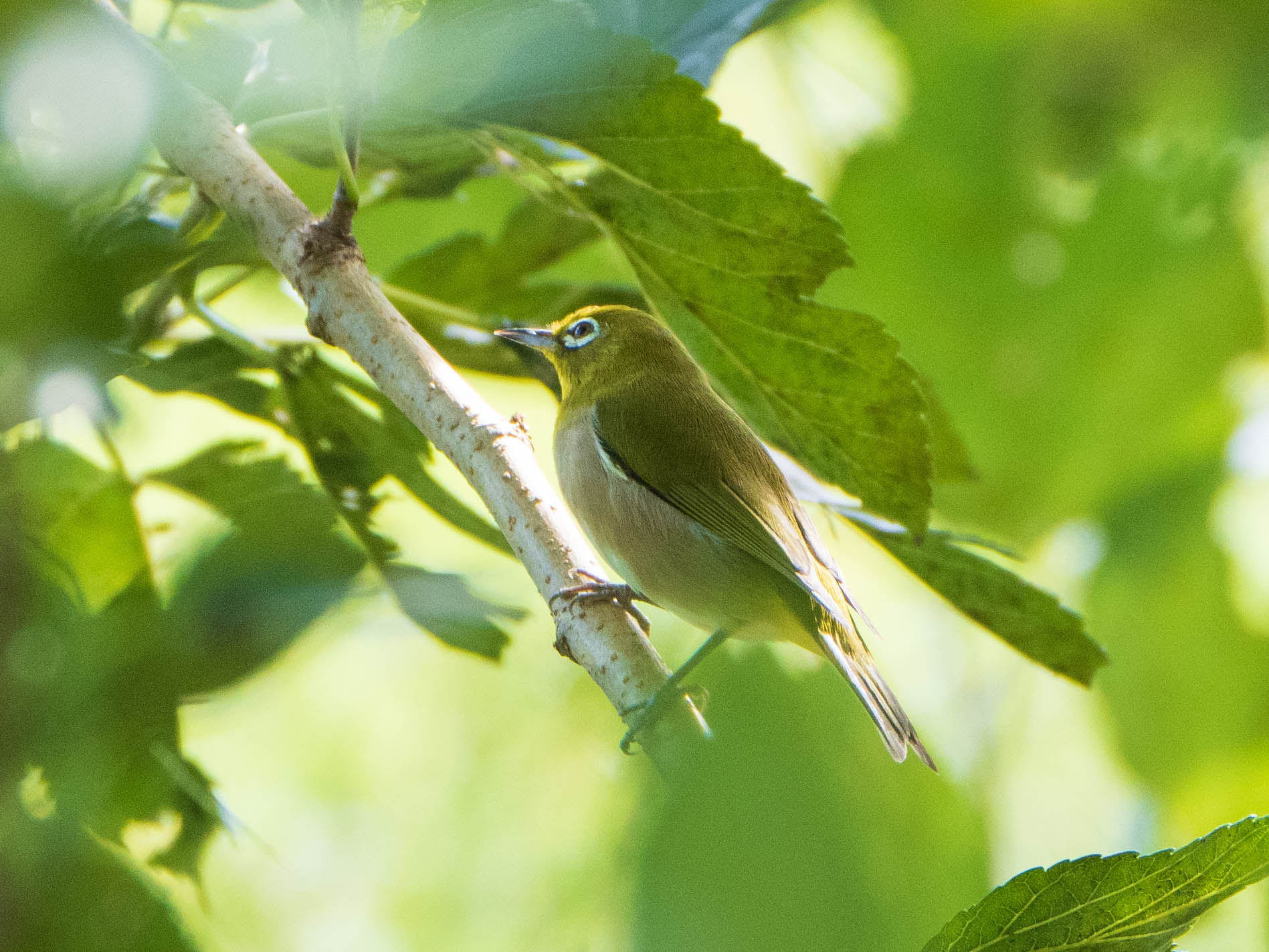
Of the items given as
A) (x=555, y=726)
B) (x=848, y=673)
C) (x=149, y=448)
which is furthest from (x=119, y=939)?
(x=555, y=726)

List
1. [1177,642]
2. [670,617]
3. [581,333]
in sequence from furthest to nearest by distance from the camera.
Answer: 1. [1177,642]
2. [670,617]
3. [581,333]

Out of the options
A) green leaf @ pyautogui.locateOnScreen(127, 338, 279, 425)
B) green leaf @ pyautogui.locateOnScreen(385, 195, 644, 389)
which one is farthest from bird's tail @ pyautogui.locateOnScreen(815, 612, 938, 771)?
green leaf @ pyautogui.locateOnScreen(127, 338, 279, 425)

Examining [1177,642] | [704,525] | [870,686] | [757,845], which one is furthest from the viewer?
[1177,642]

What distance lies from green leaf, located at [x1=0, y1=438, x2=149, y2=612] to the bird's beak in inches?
10.4

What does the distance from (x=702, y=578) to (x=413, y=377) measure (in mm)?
363

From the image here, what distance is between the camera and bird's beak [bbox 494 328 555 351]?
758mm

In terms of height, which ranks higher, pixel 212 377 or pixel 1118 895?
pixel 212 377

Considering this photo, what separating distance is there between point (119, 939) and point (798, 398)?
46cm

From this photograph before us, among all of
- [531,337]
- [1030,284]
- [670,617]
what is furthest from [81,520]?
[1030,284]

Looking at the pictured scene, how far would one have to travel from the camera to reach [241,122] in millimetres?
646

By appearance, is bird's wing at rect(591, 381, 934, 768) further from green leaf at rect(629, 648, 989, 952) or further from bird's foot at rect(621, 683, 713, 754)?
bird's foot at rect(621, 683, 713, 754)

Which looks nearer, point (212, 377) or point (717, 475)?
point (212, 377)

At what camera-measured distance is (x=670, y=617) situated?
133 centimetres

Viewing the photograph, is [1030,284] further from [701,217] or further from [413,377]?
[413,377]
